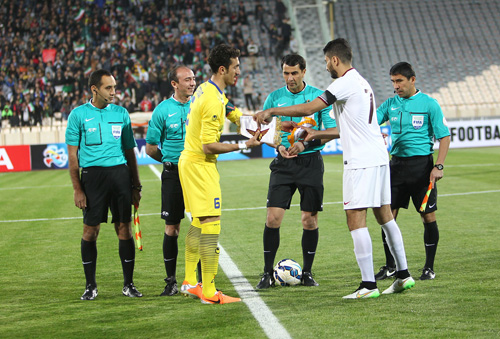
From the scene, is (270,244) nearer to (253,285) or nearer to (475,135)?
(253,285)

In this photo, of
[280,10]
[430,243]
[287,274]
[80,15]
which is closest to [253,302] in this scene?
[287,274]

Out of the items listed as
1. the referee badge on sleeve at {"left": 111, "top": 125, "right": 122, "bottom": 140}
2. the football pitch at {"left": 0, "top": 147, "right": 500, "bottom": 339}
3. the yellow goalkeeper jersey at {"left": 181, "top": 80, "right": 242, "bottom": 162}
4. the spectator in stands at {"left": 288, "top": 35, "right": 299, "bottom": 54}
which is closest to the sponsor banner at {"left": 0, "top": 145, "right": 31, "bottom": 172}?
the football pitch at {"left": 0, "top": 147, "right": 500, "bottom": 339}

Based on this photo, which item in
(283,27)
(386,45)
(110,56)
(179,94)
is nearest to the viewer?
(179,94)

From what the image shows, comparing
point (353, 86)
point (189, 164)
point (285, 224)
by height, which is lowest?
point (285, 224)

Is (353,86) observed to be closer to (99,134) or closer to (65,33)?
(99,134)

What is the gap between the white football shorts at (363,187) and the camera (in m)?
5.57

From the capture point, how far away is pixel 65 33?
3297cm

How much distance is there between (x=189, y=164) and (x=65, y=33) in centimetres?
2956

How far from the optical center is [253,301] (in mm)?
5648

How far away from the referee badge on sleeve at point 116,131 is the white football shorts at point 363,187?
2.16 meters

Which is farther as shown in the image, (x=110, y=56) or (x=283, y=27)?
(x=283, y=27)

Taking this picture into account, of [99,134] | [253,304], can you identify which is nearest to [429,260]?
[253,304]

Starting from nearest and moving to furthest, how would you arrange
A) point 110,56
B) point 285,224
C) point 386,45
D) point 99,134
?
point 99,134 < point 285,224 < point 110,56 < point 386,45

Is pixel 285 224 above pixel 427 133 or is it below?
below
